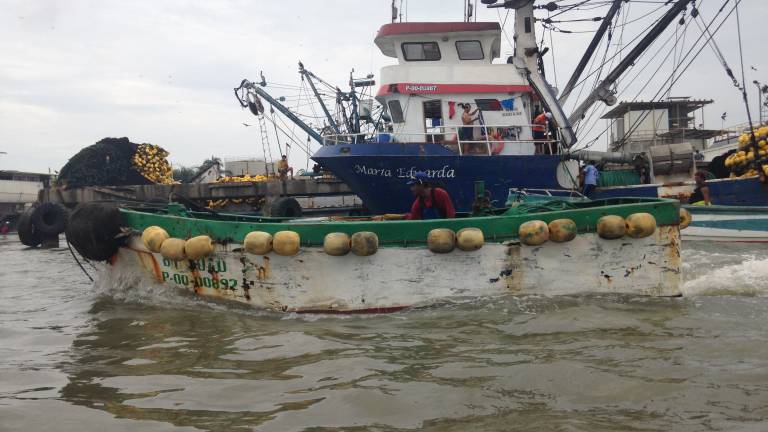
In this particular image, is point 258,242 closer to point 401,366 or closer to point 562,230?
point 401,366

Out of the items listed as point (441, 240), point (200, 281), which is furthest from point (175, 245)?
point (441, 240)

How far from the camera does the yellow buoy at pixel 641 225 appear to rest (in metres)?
5.13

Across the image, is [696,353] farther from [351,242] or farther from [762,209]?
[762,209]

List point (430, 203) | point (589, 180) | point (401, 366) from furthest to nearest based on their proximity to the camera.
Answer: point (589, 180)
point (430, 203)
point (401, 366)

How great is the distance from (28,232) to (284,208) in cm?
774

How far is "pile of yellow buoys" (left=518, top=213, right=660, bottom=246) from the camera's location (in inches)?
202

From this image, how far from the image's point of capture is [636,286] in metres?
5.35

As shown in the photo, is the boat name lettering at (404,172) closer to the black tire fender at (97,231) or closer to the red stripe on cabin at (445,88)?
the red stripe on cabin at (445,88)

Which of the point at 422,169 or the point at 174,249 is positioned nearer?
the point at 174,249

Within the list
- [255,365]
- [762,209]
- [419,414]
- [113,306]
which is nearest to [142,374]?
[255,365]

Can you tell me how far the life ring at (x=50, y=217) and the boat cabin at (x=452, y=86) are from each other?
392 inches

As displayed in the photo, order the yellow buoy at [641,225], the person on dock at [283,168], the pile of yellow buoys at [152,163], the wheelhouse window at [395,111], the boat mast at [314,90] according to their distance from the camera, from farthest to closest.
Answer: the boat mast at [314,90] < the pile of yellow buoys at [152,163] < the person on dock at [283,168] < the wheelhouse window at [395,111] < the yellow buoy at [641,225]

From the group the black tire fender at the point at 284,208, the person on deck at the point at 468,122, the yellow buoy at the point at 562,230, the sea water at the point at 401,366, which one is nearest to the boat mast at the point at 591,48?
the person on deck at the point at 468,122

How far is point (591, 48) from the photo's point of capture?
1515 cm
